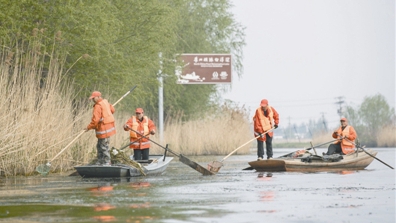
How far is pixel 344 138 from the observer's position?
26281 mm

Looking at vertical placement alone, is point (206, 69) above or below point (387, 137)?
above

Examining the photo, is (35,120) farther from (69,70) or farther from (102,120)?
(69,70)

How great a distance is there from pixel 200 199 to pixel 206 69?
1376 inches

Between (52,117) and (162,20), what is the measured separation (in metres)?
10.3

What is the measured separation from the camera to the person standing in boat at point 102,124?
21812 millimetres

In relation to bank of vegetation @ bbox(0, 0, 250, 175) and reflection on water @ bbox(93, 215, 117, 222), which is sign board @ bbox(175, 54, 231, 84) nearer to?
bank of vegetation @ bbox(0, 0, 250, 175)

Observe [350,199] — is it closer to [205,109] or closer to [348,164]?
[348,164]

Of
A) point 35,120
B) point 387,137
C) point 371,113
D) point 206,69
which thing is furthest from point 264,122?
point 371,113

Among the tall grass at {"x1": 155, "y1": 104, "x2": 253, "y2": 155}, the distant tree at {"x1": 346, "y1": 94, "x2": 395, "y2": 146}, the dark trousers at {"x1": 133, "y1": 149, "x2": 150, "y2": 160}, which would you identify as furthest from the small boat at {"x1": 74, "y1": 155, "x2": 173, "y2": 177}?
the distant tree at {"x1": 346, "y1": 94, "x2": 395, "y2": 146}

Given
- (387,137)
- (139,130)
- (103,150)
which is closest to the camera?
(103,150)

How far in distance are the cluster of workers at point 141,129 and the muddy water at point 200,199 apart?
3.92ft

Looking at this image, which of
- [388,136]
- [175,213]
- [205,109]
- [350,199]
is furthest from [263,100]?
[388,136]

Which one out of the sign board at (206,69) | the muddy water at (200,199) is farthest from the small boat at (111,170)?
the sign board at (206,69)

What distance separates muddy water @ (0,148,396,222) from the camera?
39.4ft
